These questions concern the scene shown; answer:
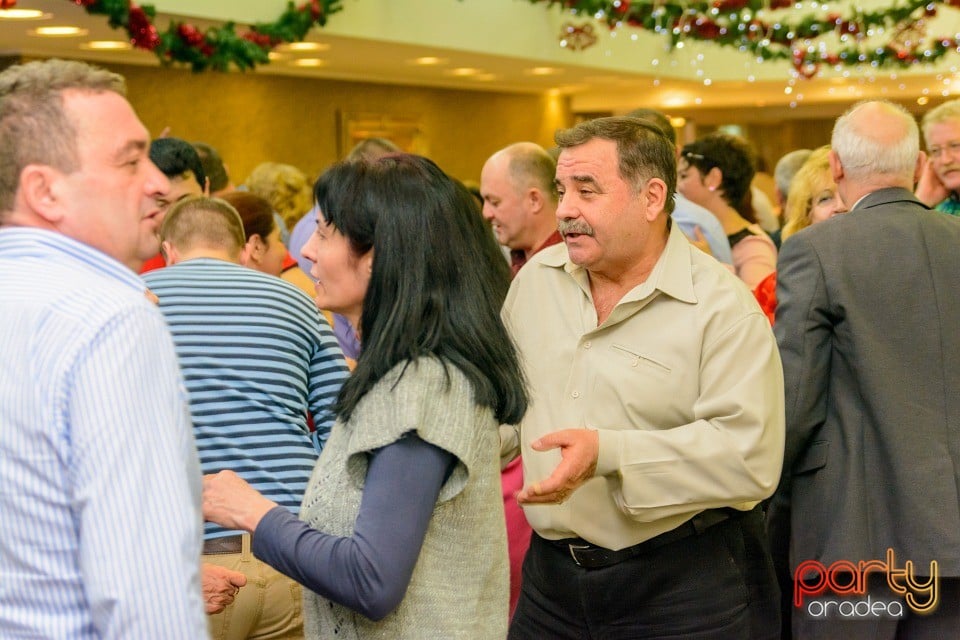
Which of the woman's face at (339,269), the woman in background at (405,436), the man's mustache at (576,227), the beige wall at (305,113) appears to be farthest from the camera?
the beige wall at (305,113)

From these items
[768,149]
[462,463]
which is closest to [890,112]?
[462,463]

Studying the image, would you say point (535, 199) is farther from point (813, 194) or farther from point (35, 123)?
point (35, 123)

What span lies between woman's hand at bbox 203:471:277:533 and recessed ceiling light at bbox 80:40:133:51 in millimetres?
7130

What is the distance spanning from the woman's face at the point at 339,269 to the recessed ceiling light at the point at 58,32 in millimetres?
6270

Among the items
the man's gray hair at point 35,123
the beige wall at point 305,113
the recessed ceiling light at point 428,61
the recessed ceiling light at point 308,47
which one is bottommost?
the beige wall at point 305,113

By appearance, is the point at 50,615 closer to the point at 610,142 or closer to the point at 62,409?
the point at 62,409

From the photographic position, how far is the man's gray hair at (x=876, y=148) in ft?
9.91

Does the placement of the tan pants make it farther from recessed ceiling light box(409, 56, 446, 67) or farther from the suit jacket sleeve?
recessed ceiling light box(409, 56, 446, 67)

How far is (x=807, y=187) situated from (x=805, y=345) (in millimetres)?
1641

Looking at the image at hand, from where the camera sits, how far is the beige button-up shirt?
2.36 meters

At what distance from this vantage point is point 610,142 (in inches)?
103

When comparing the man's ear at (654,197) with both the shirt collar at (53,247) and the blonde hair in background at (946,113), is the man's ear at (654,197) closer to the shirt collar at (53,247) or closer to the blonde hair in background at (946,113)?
the shirt collar at (53,247)

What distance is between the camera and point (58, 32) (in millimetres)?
7730

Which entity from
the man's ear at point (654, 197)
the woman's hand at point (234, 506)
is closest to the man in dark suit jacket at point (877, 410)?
the man's ear at point (654, 197)
